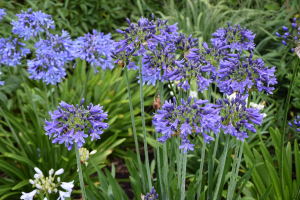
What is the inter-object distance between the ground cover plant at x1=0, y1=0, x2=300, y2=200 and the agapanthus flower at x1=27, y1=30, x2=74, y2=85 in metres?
0.01

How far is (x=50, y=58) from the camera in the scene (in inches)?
103

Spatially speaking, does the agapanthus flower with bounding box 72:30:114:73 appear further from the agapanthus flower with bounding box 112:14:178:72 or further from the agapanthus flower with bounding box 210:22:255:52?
the agapanthus flower with bounding box 210:22:255:52

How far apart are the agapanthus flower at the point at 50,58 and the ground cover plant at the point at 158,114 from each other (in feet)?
0.04

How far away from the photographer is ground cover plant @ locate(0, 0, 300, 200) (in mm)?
1410

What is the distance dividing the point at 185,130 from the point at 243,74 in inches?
19.4

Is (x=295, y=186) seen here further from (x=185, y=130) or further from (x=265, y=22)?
(x=265, y=22)

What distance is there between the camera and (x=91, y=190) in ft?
7.13

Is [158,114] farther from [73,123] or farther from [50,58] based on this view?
[50,58]

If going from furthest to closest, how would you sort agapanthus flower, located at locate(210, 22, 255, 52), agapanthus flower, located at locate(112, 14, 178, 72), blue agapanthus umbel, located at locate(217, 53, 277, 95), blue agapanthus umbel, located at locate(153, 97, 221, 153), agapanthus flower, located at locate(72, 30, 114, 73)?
agapanthus flower, located at locate(72, 30, 114, 73) < agapanthus flower, located at locate(210, 22, 255, 52) < agapanthus flower, located at locate(112, 14, 178, 72) < blue agapanthus umbel, located at locate(217, 53, 277, 95) < blue agapanthus umbel, located at locate(153, 97, 221, 153)

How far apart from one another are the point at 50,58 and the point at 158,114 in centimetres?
167

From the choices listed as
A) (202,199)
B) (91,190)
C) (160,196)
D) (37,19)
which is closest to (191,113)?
(202,199)

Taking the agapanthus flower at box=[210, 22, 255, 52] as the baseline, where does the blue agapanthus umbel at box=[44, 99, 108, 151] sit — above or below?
below

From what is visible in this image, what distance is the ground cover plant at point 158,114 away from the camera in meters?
1.41

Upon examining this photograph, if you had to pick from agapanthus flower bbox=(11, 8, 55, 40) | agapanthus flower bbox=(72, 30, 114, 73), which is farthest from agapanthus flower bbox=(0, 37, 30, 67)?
agapanthus flower bbox=(72, 30, 114, 73)
